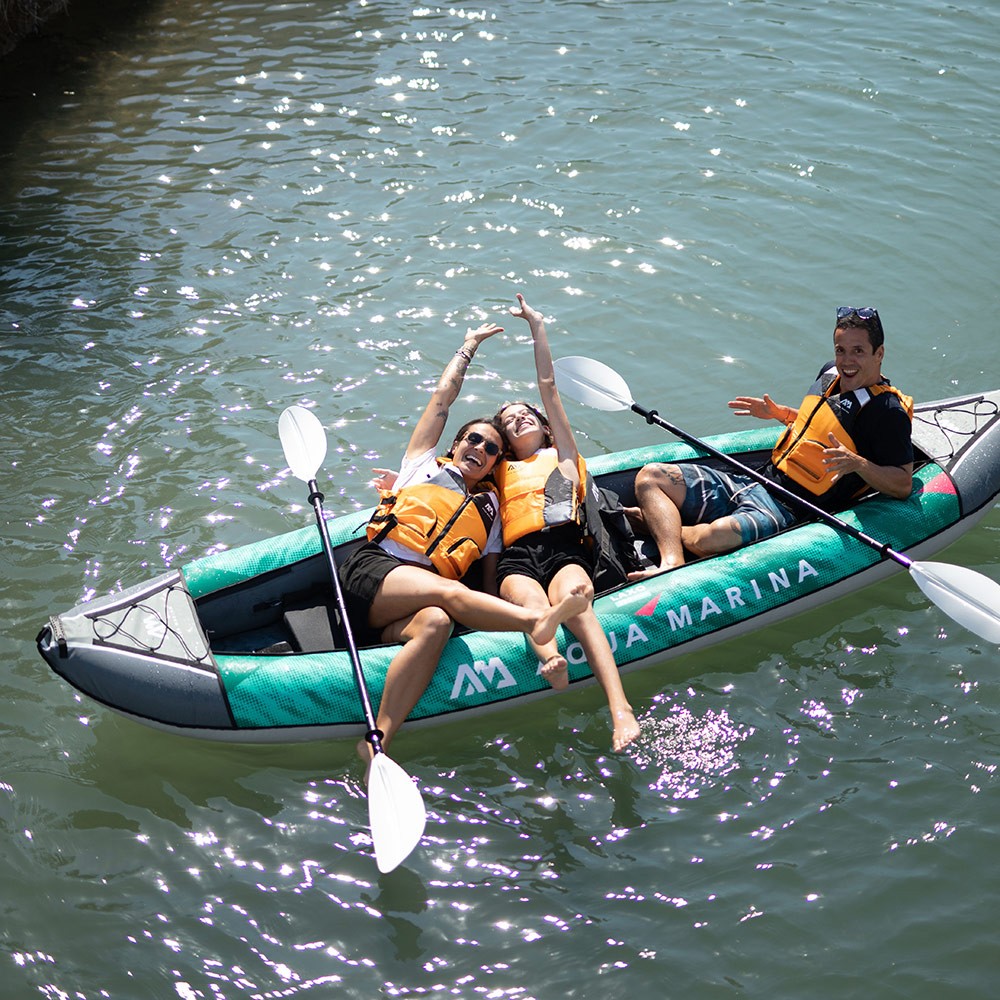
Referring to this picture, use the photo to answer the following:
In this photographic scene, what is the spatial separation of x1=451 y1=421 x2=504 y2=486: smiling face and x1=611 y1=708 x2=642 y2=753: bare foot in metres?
1.18

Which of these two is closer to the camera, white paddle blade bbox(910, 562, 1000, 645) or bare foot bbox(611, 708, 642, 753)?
bare foot bbox(611, 708, 642, 753)

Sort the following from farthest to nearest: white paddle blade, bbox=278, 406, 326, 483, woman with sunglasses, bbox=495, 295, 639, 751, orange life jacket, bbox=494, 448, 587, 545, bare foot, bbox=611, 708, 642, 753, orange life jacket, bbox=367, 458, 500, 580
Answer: white paddle blade, bbox=278, 406, 326, 483, orange life jacket, bbox=494, 448, 587, 545, orange life jacket, bbox=367, 458, 500, 580, woman with sunglasses, bbox=495, 295, 639, 751, bare foot, bbox=611, 708, 642, 753

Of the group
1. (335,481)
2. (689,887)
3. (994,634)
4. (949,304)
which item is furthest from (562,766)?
(949,304)

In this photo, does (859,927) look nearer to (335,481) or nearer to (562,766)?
(562,766)

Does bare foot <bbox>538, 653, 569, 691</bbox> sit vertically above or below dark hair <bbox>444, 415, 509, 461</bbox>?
below

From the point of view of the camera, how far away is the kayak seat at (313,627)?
4418 millimetres

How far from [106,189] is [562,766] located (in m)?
6.26

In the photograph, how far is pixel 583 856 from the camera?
150 inches

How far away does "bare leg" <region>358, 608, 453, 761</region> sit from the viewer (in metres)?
4.07

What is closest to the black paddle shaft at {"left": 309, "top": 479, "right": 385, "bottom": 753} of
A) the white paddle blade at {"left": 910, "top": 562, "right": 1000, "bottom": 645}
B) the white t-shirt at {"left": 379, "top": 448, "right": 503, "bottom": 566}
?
the white t-shirt at {"left": 379, "top": 448, "right": 503, "bottom": 566}

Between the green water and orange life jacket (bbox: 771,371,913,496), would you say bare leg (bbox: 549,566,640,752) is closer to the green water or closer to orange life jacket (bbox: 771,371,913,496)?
the green water

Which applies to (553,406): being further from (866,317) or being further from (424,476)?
(866,317)

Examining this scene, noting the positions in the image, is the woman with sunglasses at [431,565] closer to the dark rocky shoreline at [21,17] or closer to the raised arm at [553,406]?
the raised arm at [553,406]

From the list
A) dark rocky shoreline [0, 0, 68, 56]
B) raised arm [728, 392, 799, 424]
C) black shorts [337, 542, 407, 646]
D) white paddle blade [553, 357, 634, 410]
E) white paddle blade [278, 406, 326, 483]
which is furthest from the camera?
dark rocky shoreline [0, 0, 68, 56]
